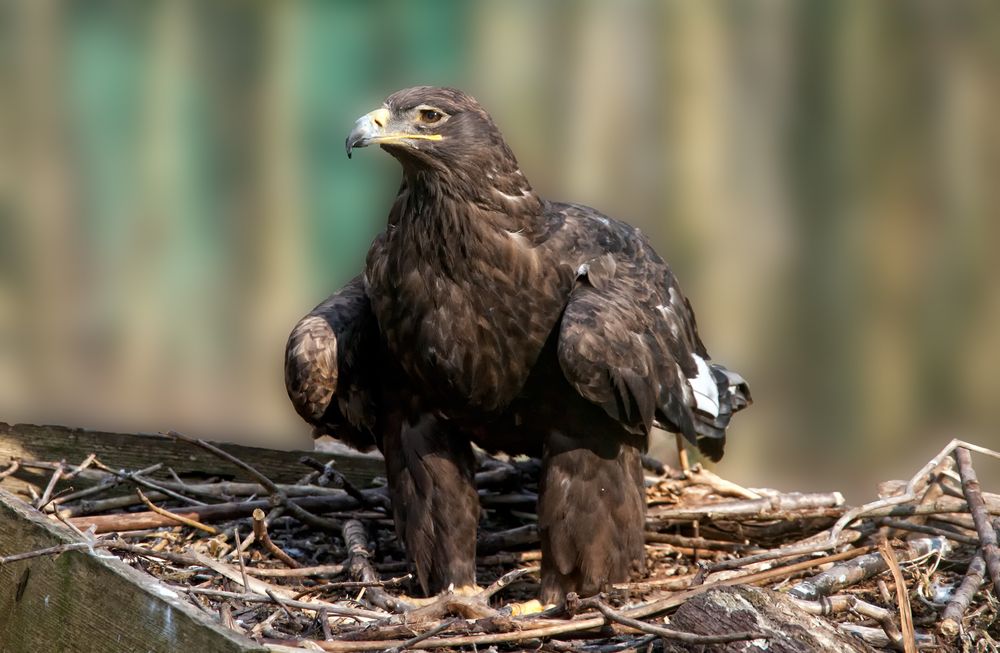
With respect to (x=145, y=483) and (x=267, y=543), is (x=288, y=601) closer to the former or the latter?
(x=267, y=543)

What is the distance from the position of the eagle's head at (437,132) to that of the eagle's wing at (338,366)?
570 millimetres

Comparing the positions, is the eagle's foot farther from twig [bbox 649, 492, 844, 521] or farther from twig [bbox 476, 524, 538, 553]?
twig [bbox 649, 492, 844, 521]

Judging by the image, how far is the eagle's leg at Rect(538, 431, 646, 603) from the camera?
4383 millimetres

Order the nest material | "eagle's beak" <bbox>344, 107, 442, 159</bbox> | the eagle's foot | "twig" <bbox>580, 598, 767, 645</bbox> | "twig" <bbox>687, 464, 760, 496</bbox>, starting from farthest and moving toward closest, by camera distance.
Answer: "twig" <bbox>687, 464, 760, 496</bbox> → the eagle's foot → "eagle's beak" <bbox>344, 107, 442, 159</bbox> → the nest material → "twig" <bbox>580, 598, 767, 645</bbox>

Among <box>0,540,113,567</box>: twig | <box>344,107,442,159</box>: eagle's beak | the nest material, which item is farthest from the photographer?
<box>344,107,442,159</box>: eagle's beak

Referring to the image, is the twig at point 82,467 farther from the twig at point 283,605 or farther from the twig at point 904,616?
the twig at point 904,616

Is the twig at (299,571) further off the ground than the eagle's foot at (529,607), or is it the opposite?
the twig at (299,571)

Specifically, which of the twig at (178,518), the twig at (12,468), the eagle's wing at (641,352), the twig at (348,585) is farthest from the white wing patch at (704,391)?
the twig at (12,468)

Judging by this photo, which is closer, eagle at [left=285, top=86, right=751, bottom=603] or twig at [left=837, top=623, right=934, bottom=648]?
twig at [left=837, top=623, right=934, bottom=648]

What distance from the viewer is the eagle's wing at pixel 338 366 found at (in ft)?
14.5

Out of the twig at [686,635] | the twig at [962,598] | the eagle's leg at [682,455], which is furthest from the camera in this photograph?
the eagle's leg at [682,455]

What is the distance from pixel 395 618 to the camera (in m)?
3.79

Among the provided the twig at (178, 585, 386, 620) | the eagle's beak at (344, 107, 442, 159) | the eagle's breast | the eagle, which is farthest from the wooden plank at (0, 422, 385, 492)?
the eagle's beak at (344, 107, 442, 159)

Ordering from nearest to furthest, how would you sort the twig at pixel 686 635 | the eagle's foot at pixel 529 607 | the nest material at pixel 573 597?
the twig at pixel 686 635 < the nest material at pixel 573 597 < the eagle's foot at pixel 529 607
